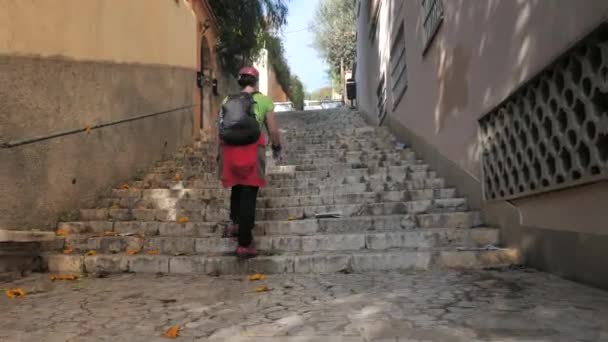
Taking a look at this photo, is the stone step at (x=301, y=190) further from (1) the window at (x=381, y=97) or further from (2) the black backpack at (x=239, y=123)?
(1) the window at (x=381, y=97)

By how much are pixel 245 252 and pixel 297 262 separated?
0.44 meters

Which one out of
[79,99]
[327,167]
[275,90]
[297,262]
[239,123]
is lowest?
[297,262]

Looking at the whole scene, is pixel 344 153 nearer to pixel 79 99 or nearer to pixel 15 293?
pixel 79 99

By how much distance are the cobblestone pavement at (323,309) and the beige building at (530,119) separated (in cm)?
36

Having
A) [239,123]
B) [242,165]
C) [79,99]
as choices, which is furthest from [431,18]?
[79,99]

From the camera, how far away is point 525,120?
11.0 ft

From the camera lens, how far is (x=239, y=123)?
3756mm

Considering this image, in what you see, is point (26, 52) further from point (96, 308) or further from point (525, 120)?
point (525, 120)

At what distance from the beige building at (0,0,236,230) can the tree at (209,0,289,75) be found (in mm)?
3660

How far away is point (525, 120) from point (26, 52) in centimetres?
439

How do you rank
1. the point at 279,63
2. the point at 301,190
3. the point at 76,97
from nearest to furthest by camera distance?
the point at 76,97
the point at 301,190
the point at 279,63

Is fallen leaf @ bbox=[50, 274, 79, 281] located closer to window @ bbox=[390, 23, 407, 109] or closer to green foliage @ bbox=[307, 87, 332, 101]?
window @ bbox=[390, 23, 407, 109]

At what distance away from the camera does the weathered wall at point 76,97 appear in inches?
166

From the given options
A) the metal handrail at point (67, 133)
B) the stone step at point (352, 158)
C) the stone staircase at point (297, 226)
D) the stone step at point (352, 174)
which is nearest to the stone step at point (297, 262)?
the stone staircase at point (297, 226)
